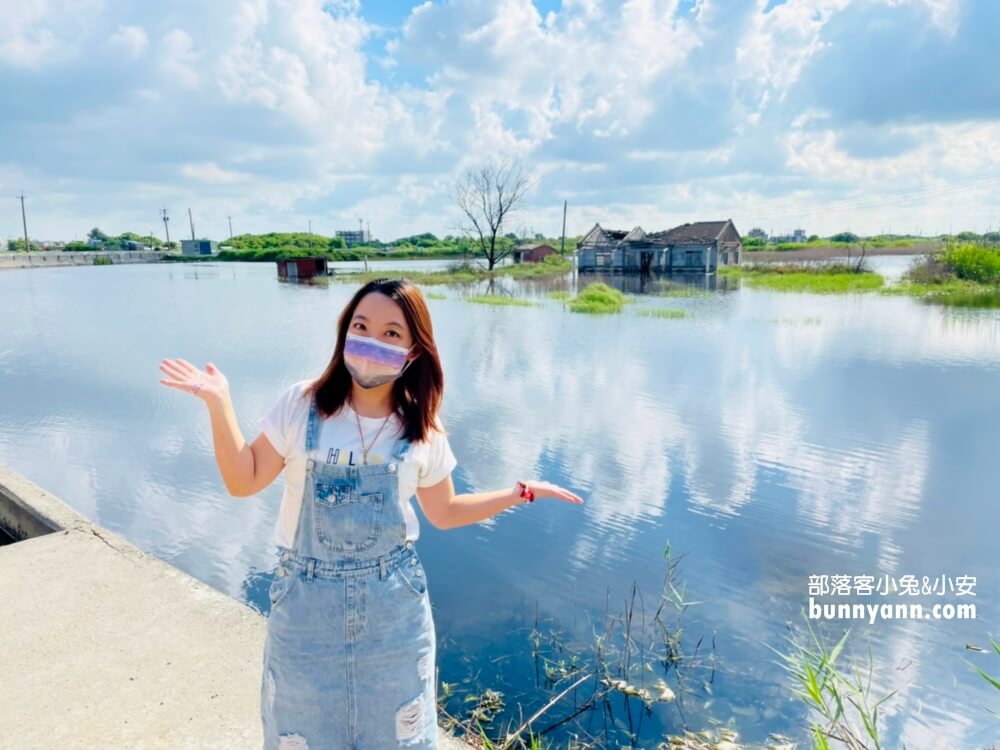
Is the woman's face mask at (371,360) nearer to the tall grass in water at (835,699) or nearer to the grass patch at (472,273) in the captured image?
the tall grass in water at (835,699)

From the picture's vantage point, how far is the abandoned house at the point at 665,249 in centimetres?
4191

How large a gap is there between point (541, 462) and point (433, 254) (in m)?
68.1

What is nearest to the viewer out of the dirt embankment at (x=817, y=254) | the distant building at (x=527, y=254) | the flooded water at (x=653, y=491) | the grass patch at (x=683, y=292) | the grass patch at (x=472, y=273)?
the flooded water at (x=653, y=491)

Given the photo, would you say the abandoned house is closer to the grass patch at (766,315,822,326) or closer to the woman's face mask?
the grass patch at (766,315,822,326)

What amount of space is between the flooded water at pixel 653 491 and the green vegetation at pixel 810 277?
13911mm

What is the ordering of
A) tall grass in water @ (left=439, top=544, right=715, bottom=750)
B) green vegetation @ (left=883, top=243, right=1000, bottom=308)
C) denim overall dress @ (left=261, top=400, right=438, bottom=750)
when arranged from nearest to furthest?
denim overall dress @ (left=261, top=400, right=438, bottom=750)
tall grass in water @ (left=439, top=544, right=715, bottom=750)
green vegetation @ (left=883, top=243, right=1000, bottom=308)

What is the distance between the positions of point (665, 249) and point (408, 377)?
43.8 meters

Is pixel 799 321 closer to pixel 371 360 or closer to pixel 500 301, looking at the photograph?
pixel 500 301

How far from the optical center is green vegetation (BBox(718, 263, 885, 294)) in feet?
93.6

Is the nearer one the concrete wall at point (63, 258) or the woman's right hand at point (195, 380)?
the woman's right hand at point (195, 380)

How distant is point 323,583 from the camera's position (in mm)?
1524

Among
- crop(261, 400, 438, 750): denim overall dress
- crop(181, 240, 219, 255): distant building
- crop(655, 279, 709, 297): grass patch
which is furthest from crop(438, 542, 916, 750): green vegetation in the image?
crop(181, 240, 219, 255): distant building

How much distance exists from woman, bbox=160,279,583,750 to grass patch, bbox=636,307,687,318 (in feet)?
60.7

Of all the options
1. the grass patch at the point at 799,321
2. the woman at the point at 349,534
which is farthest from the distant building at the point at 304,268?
the woman at the point at 349,534
